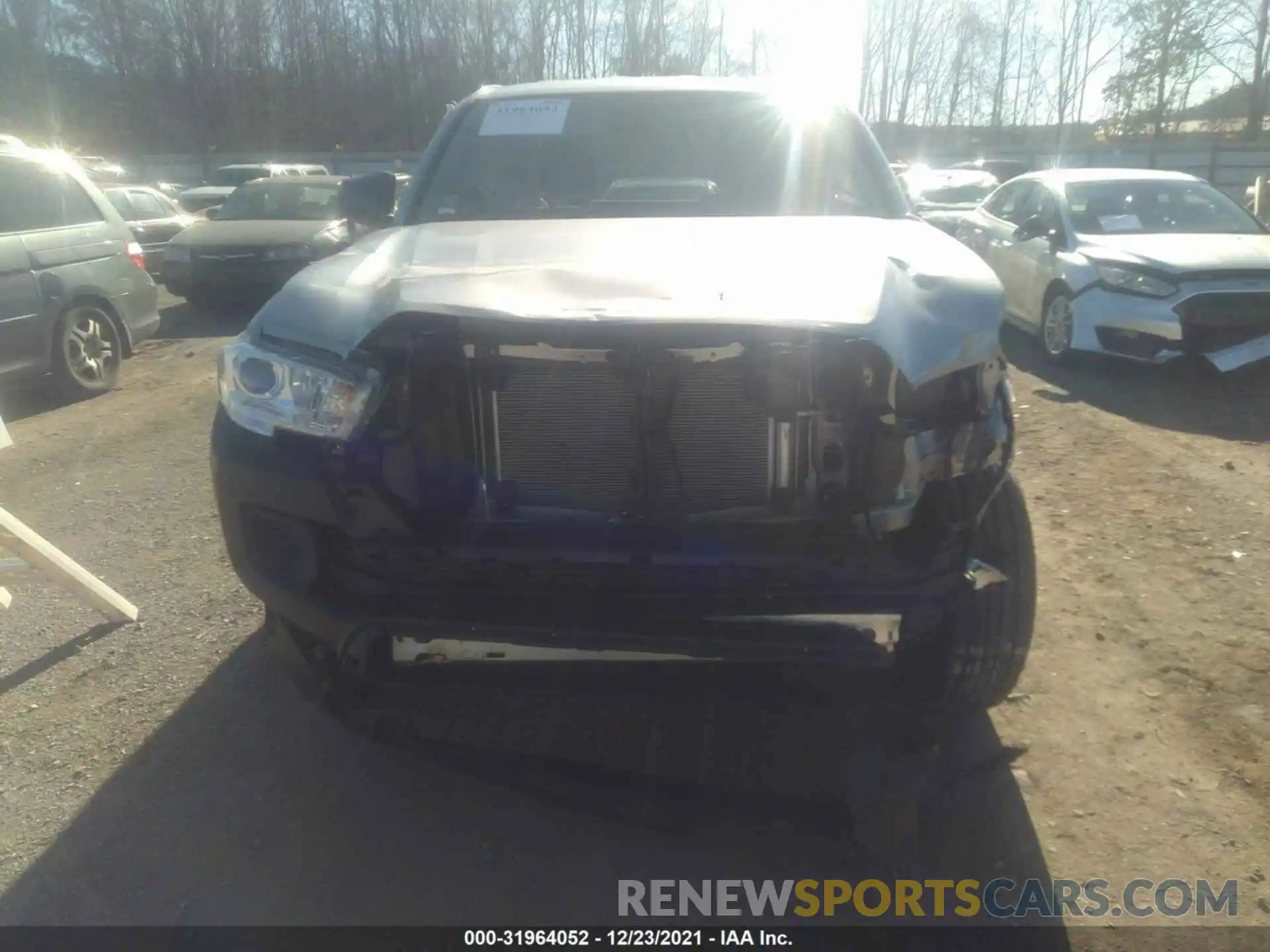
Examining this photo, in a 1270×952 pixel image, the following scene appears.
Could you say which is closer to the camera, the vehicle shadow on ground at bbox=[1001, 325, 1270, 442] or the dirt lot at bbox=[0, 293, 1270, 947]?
the dirt lot at bbox=[0, 293, 1270, 947]

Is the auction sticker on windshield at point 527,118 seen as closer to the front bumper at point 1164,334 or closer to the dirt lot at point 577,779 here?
the dirt lot at point 577,779

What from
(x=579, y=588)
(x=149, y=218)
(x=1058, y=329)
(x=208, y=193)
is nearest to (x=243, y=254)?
(x=149, y=218)

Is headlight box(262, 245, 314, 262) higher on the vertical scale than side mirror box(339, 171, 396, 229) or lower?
lower

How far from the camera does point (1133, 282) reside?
7.27 m

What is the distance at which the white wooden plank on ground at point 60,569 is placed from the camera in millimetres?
3508

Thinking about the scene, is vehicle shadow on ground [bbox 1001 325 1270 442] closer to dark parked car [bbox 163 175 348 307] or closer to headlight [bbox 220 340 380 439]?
headlight [bbox 220 340 380 439]

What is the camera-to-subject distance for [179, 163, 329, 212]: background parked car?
64.6 feet

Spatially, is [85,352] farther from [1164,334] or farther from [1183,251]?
[1183,251]

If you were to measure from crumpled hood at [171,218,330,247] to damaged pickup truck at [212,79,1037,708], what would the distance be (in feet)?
29.6

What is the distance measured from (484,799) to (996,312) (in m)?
1.85

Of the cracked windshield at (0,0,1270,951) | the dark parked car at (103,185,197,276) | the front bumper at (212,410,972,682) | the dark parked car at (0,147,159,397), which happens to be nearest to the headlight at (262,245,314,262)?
the dark parked car at (0,147,159,397)

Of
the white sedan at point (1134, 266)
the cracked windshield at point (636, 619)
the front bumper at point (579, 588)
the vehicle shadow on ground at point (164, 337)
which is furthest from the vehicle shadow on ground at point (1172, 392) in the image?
the vehicle shadow on ground at point (164, 337)

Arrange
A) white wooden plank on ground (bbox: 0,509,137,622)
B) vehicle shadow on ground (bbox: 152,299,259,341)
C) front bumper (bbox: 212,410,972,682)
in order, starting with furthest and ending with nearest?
vehicle shadow on ground (bbox: 152,299,259,341)
white wooden plank on ground (bbox: 0,509,137,622)
front bumper (bbox: 212,410,972,682)

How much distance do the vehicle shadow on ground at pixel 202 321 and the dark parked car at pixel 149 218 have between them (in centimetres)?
171
